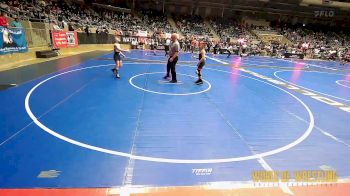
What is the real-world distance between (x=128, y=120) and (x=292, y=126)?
393 cm

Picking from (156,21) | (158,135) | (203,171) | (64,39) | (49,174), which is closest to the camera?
(49,174)

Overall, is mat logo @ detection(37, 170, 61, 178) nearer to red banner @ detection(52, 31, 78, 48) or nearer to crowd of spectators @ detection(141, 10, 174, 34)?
red banner @ detection(52, 31, 78, 48)

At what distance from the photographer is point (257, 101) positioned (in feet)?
26.5

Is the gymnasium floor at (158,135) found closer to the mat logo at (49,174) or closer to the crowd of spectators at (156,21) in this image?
the mat logo at (49,174)

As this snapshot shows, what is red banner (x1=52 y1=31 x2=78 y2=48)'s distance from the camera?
17.7 meters

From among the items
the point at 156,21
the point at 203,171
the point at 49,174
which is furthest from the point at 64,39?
the point at 156,21

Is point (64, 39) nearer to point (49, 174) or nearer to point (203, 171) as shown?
→ point (49, 174)

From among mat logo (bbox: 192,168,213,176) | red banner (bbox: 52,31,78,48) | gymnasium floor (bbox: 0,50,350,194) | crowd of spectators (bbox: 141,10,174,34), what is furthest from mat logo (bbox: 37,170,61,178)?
crowd of spectators (bbox: 141,10,174,34)

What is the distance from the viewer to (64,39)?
18719 mm

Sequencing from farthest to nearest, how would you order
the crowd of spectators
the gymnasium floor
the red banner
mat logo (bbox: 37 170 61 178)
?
the crowd of spectators
the red banner
the gymnasium floor
mat logo (bbox: 37 170 61 178)

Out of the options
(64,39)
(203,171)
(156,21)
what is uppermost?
(156,21)

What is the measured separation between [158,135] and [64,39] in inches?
658

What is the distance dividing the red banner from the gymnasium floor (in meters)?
9.96

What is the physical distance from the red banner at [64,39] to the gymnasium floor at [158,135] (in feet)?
32.7
